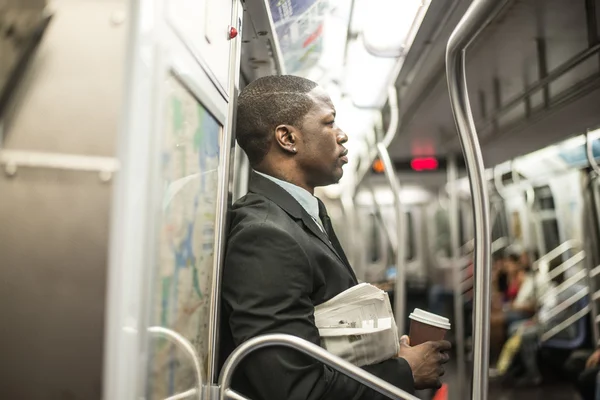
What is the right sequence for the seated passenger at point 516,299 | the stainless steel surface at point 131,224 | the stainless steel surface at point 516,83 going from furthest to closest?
the seated passenger at point 516,299 < the stainless steel surface at point 516,83 < the stainless steel surface at point 131,224

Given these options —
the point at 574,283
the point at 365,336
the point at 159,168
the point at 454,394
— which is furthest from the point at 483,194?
the point at 574,283

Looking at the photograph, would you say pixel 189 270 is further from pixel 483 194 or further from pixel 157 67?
pixel 483 194

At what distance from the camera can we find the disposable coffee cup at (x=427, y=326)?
57.1 inches

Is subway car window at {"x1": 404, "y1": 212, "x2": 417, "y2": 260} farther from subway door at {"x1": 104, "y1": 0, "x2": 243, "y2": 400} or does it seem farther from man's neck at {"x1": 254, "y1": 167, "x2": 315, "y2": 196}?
subway door at {"x1": 104, "y1": 0, "x2": 243, "y2": 400}

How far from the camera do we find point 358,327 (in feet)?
4.63

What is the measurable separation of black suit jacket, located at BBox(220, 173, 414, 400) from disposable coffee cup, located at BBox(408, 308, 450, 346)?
0.36 feet

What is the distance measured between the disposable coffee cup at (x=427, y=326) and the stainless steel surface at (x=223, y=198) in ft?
1.75

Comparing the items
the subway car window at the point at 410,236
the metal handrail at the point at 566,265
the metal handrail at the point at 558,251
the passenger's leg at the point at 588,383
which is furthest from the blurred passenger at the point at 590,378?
the subway car window at the point at 410,236

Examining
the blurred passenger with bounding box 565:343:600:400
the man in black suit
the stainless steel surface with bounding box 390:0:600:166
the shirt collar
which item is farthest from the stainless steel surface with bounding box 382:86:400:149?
the blurred passenger with bounding box 565:343:600:400

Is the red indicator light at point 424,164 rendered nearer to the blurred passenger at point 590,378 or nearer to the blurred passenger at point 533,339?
the blurred passenger at point 533,339

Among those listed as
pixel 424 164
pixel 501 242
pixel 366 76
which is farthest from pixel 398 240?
pixel 501 242

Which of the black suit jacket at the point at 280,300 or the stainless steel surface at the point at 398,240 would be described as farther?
the stainless steel surface at the point at 398,240

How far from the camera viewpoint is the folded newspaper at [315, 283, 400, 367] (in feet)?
4.58

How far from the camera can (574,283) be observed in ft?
18.2
